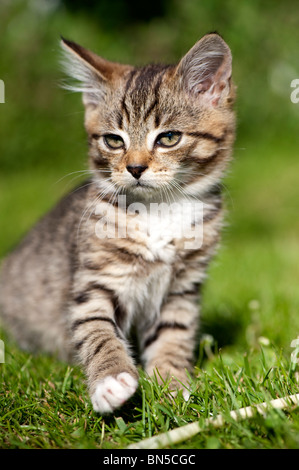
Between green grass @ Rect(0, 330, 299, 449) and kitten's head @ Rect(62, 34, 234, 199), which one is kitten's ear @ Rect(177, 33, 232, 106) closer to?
kitten's head @ Rect(62, 34, 234, 199)

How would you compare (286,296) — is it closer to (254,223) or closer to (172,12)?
(254,223)

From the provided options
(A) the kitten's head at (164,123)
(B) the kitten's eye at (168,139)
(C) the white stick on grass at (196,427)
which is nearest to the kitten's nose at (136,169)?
(A) the kitten's head at (164,123)

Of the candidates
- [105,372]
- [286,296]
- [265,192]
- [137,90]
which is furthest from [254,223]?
[105,372]

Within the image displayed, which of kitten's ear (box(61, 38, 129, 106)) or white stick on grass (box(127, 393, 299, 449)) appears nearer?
white stick on grass (box(127, 393, 299, 449))

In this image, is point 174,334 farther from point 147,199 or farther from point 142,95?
point 142,95

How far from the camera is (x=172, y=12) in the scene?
787 cm

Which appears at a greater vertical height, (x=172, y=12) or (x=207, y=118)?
(x=172, y=12)

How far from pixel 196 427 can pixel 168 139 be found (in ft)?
3.75

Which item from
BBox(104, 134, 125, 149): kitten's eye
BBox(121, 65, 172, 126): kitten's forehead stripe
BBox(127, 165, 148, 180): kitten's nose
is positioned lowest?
BBox(127, 165, 148, 180): kitten's nose

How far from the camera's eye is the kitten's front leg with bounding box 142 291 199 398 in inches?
99.7

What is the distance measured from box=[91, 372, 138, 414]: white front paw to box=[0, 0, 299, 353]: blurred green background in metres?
4.16

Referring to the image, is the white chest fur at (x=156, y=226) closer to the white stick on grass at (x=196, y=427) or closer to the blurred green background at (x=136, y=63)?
the white stick on grass at (x=196, y=427)

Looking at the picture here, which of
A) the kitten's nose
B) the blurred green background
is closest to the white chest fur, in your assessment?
the kitten's nose
